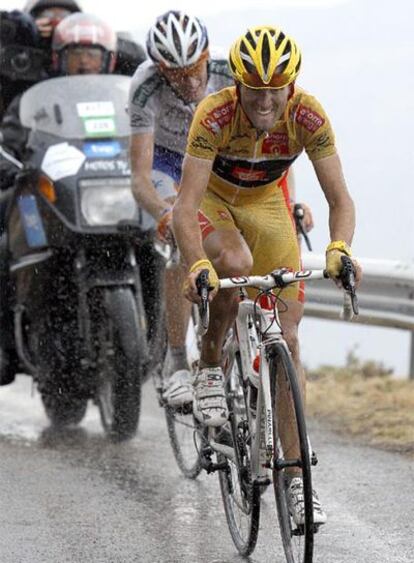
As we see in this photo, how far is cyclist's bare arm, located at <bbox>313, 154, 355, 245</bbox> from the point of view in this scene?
6.26m

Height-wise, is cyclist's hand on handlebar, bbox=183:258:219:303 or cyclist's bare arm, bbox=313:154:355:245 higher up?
cyclist's bare arm, bbox=313:154:355:245

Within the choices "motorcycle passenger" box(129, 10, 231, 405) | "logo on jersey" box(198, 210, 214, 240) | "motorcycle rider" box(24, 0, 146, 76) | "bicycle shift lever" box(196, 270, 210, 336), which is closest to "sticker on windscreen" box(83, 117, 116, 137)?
"motorcycle passenger" box(129, 10, 231, 405)

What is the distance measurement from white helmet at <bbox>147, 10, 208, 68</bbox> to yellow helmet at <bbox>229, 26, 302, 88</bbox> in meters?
1.96

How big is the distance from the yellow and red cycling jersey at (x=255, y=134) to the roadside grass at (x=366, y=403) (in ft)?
8.73

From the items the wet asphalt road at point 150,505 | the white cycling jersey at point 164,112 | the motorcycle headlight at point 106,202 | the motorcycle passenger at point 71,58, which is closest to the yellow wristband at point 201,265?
the wet asphalt road at point 150,505

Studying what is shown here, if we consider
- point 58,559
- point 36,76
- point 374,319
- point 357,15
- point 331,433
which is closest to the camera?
point 58,559

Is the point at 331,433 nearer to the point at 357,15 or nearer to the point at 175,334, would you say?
the point at 175,334

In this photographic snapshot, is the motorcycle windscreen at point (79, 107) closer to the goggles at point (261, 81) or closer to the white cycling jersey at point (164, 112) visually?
the white cycling jersey at point (164, 112)

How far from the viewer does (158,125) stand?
861cm

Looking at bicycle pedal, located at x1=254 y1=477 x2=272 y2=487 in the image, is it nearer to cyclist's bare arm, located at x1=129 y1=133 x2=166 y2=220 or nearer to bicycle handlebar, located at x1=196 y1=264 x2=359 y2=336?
bicycle handlebar, located at x1=196 y1=264 x2=359 y2=336

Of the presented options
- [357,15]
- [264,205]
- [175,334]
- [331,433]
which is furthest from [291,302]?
[357,15]

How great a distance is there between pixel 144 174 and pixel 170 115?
45cm

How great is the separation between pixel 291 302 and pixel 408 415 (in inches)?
131

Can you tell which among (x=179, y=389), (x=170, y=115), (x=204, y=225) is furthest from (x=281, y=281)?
(x=170, y=115)
